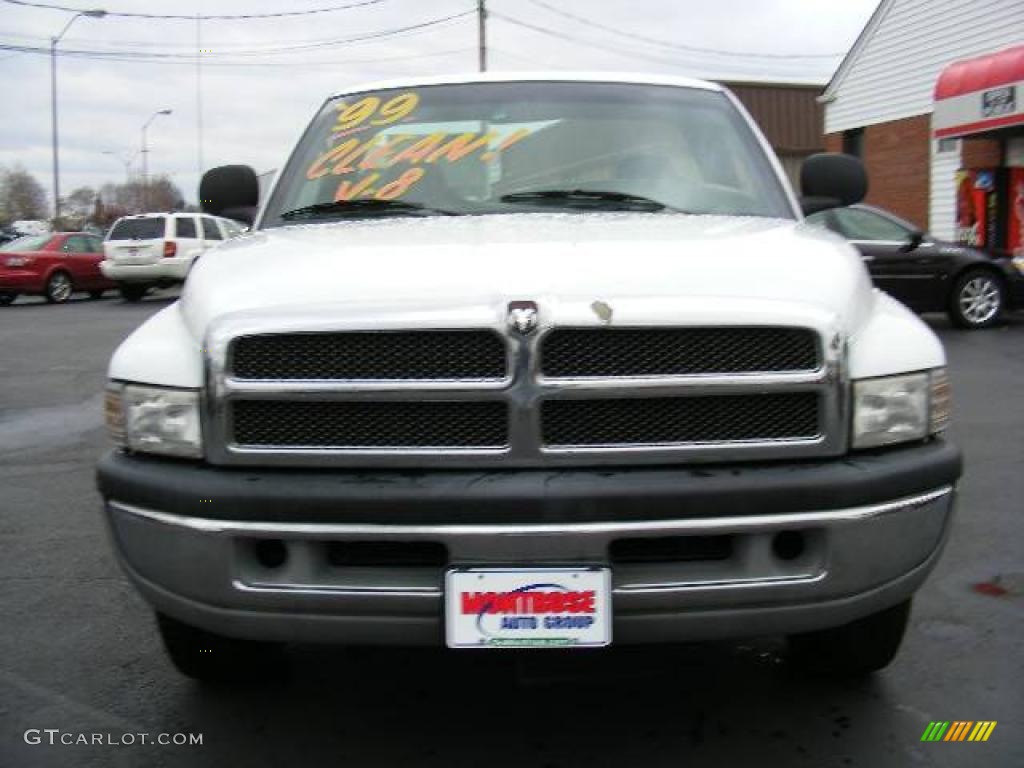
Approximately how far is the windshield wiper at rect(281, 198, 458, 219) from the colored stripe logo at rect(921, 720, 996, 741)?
206 centimetres

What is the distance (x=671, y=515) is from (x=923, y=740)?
106cm

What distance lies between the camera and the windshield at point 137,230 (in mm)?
21692

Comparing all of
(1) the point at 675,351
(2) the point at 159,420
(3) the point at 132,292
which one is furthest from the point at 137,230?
(1) the point at 675,351

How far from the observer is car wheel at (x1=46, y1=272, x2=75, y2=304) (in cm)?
2239

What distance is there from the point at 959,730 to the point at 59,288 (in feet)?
74.7

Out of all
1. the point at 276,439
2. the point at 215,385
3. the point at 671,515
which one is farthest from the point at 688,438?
the point at 215,385

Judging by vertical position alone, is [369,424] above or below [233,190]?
below

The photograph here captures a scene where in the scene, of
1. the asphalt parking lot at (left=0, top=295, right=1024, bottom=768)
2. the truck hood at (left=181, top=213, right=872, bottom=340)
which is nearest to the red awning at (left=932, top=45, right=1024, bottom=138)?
the asphalt parking lot at (left=0, top=295, right=1024, bottom=768)

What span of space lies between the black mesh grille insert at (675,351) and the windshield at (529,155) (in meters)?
1.10

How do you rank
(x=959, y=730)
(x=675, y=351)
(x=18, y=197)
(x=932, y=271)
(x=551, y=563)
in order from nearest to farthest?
(x=551, y=563) < (x=675, y=351) < (x=959, y=730) < (x=932, y=271) < (x=18, y=197)

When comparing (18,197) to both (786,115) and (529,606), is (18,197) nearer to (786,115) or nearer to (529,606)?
(786,115)

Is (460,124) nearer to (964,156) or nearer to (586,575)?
(586,575)

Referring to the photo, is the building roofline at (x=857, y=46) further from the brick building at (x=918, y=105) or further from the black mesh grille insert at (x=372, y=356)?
the black mesh grille insert at (x=372, y=356)

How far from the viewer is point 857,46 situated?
73.6 ft
